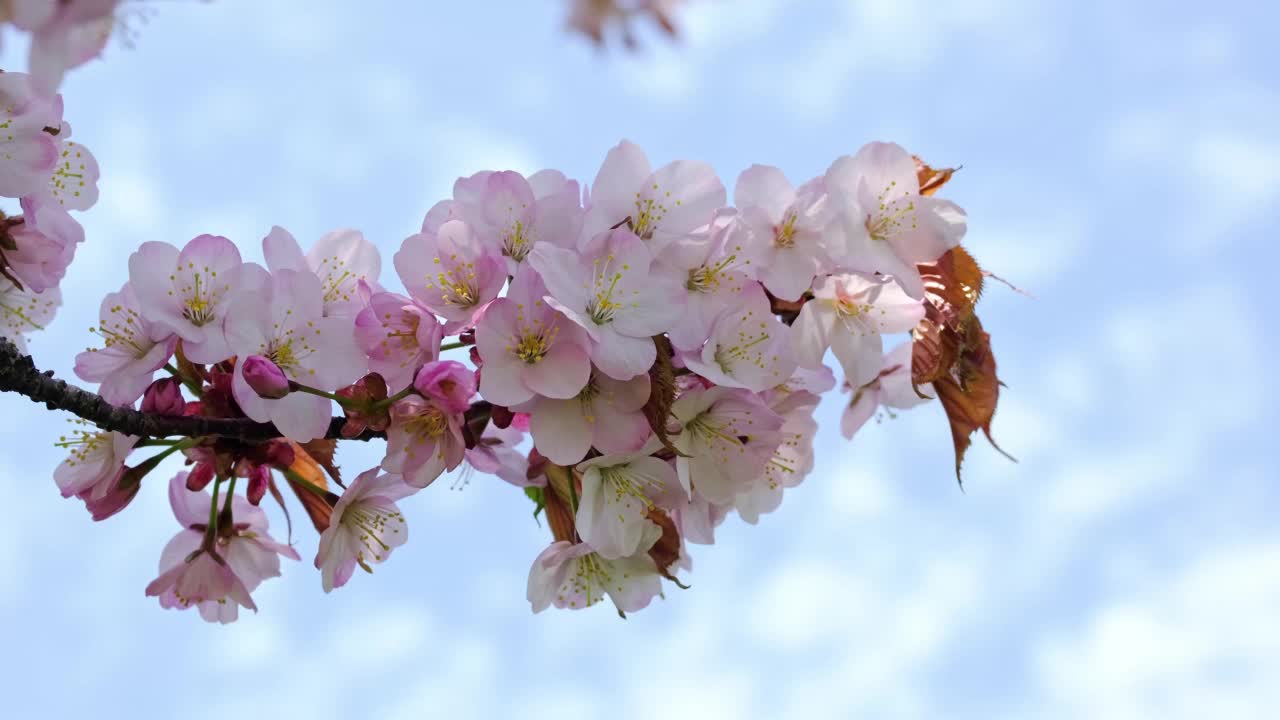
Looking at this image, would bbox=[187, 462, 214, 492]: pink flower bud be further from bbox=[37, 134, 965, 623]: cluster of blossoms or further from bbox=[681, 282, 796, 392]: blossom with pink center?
bbox=[681, 282, 796, 392]: blossom with pink center

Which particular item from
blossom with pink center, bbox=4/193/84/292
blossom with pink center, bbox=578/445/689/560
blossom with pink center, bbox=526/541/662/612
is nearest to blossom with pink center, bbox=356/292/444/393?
blossom with pink center, bbox=578/445/689/560

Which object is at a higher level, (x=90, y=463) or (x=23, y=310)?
(x=23, y=310)

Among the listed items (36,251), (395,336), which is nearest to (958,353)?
(395,336)

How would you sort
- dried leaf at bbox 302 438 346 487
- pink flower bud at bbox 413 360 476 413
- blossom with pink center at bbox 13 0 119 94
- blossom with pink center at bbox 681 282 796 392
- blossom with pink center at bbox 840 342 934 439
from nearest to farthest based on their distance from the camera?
1. blossom with pink center at bbox 13 0 119 94
2. pink flower bud at bbox 413 360 476 413
3. blossom with pink center at bbox 681 282 796 392
4. dried leaf at bbox 302 438 346 487
5. blossom with pink center at bbox 840 342 934 439

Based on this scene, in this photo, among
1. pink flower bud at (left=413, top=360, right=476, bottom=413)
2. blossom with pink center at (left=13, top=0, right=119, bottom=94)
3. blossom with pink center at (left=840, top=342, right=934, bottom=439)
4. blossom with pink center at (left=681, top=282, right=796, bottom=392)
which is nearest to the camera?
blossom with pink center at (left=13, top=0, right=119, bottom=94)

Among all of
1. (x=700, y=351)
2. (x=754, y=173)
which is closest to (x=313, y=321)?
(x=700, y=351)

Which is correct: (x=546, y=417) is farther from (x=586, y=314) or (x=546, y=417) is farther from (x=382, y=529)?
(x=382, y=529)

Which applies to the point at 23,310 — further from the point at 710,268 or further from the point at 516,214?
the point at 710,268
